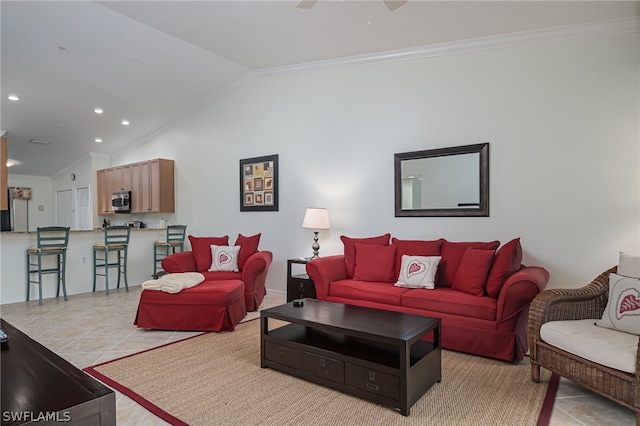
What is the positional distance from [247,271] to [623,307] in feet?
11.0

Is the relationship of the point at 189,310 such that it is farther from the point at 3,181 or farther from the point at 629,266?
the point at 3,181

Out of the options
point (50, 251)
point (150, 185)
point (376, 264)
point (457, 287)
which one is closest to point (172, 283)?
point (376, 264)

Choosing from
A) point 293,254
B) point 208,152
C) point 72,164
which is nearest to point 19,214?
point 72,164

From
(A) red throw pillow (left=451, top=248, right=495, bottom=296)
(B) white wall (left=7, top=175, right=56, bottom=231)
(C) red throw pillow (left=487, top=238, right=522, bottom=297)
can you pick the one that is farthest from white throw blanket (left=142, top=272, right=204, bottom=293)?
(B) white wall (left=7, top=175, right=56, bottom=231)

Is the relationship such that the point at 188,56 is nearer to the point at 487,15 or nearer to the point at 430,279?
the point at 487,15

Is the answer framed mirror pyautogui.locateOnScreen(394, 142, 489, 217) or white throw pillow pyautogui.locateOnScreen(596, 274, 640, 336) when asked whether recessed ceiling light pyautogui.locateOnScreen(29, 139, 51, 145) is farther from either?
white throw pillow pyautogui.locateOnScreen(596, 274, 640, 336)

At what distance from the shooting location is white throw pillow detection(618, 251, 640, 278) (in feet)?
8.33

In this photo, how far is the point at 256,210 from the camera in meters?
5.82

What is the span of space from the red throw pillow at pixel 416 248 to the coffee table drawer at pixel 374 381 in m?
1.70

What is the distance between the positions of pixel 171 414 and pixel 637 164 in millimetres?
4052

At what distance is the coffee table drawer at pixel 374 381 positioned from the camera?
Result: 2.19 m

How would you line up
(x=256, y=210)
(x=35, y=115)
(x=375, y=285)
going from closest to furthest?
(x=375, y=285) → (x=256, y=210) → (x=35, y=115)

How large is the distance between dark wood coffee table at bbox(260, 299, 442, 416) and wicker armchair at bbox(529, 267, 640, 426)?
25.4 inches

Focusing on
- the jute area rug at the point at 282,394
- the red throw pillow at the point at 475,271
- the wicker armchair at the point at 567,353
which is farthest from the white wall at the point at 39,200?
the wicker armchair at the point at 567,353
